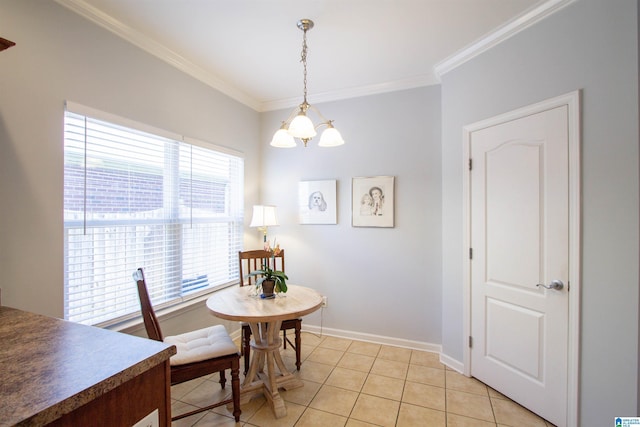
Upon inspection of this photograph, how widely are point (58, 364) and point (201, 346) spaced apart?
3.88 feet

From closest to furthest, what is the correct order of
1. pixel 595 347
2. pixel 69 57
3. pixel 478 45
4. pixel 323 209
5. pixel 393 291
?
pixel 595 347, pixel 69 57, pixel 478 45, pixel 393 291, pixel 323 209

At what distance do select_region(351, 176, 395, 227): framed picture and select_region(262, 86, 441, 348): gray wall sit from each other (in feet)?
0.21

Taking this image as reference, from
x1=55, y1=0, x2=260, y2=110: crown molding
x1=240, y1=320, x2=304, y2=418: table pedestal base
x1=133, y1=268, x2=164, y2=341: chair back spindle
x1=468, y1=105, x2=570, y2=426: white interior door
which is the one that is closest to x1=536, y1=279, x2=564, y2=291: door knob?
x1=468, y1=105, x2=570, y2=426: white interior door

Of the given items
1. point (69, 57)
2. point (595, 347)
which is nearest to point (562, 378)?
point (595, 347)

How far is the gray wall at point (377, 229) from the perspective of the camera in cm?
289

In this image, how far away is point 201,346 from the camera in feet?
6.39

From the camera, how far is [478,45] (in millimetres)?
2303

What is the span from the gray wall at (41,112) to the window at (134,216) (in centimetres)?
9

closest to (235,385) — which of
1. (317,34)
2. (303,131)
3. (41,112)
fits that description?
(303,131)

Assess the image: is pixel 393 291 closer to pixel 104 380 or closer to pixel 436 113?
pixel 436 113

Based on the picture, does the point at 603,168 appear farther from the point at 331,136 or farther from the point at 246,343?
the point at 246,343

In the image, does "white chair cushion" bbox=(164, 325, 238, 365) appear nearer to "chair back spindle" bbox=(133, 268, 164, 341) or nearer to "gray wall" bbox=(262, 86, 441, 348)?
"chair back spindle" bbox=(133, 268, 164, 341)

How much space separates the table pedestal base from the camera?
2.07 meters

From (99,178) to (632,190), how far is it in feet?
10.5
